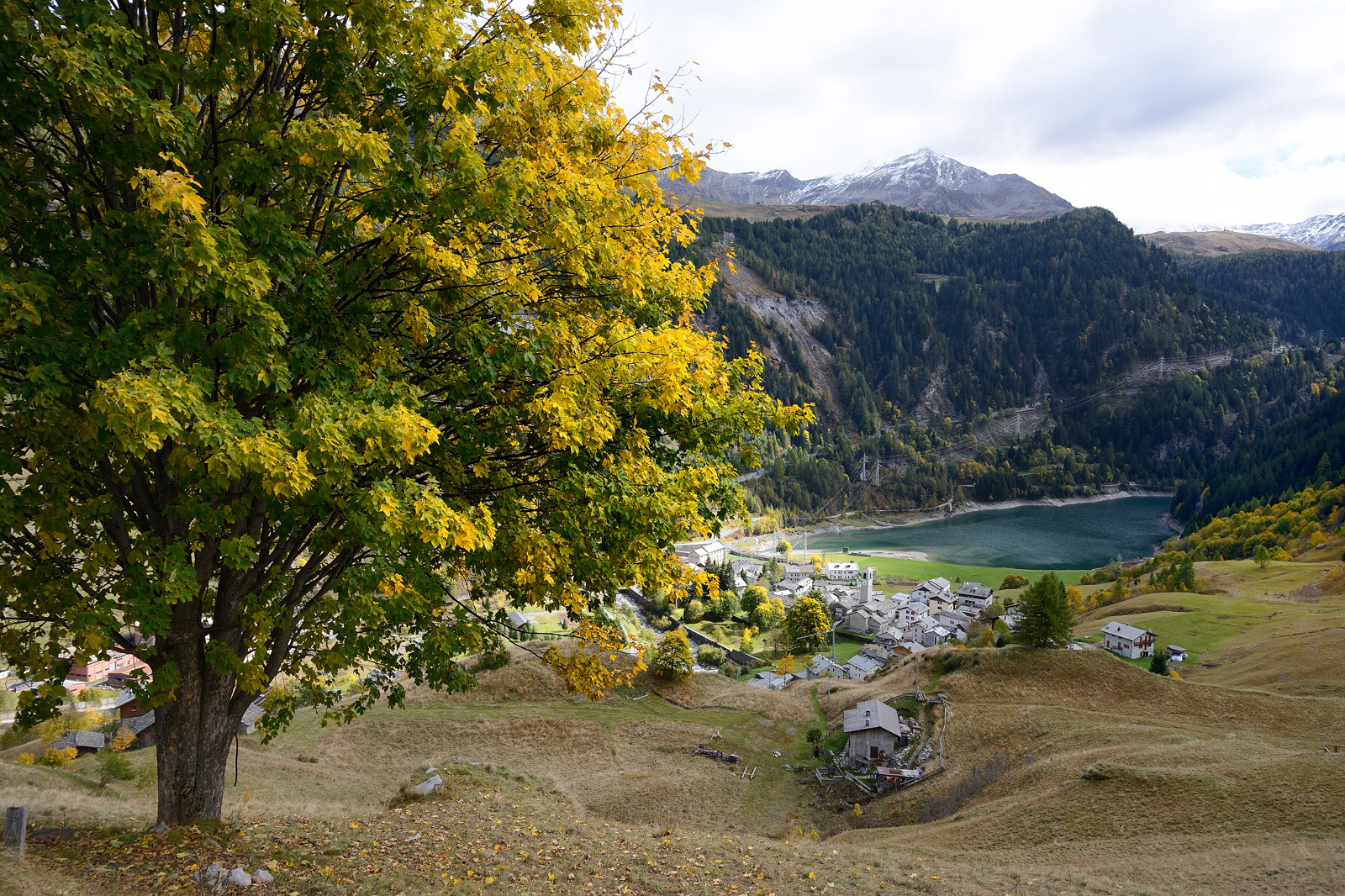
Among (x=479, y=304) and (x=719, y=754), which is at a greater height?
(x=479, y=304)

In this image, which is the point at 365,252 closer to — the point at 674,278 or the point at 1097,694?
the point at 674,278

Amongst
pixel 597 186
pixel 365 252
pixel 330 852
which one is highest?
pixel 597 186

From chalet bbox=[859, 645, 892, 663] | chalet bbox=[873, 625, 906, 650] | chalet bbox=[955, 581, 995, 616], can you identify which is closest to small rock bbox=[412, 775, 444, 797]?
chalet bbox=[859, 645, 892, 663]

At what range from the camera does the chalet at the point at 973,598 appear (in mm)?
85750

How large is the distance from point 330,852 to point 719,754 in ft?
76.0

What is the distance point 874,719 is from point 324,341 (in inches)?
1197

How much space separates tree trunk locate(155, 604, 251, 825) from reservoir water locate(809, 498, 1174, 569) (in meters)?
137

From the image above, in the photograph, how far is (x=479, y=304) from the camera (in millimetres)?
7578

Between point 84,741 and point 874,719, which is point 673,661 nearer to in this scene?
point 874,719

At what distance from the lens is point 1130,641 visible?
51.7 metres

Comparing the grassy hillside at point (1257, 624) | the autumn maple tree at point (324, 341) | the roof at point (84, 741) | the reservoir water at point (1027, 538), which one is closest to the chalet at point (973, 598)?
the grassy hillside at point (1257, 624)

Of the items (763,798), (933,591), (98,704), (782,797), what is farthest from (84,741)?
(933,591)

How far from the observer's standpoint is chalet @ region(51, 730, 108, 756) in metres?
30.6

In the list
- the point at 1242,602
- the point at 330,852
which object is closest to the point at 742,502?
the point at 330,852
